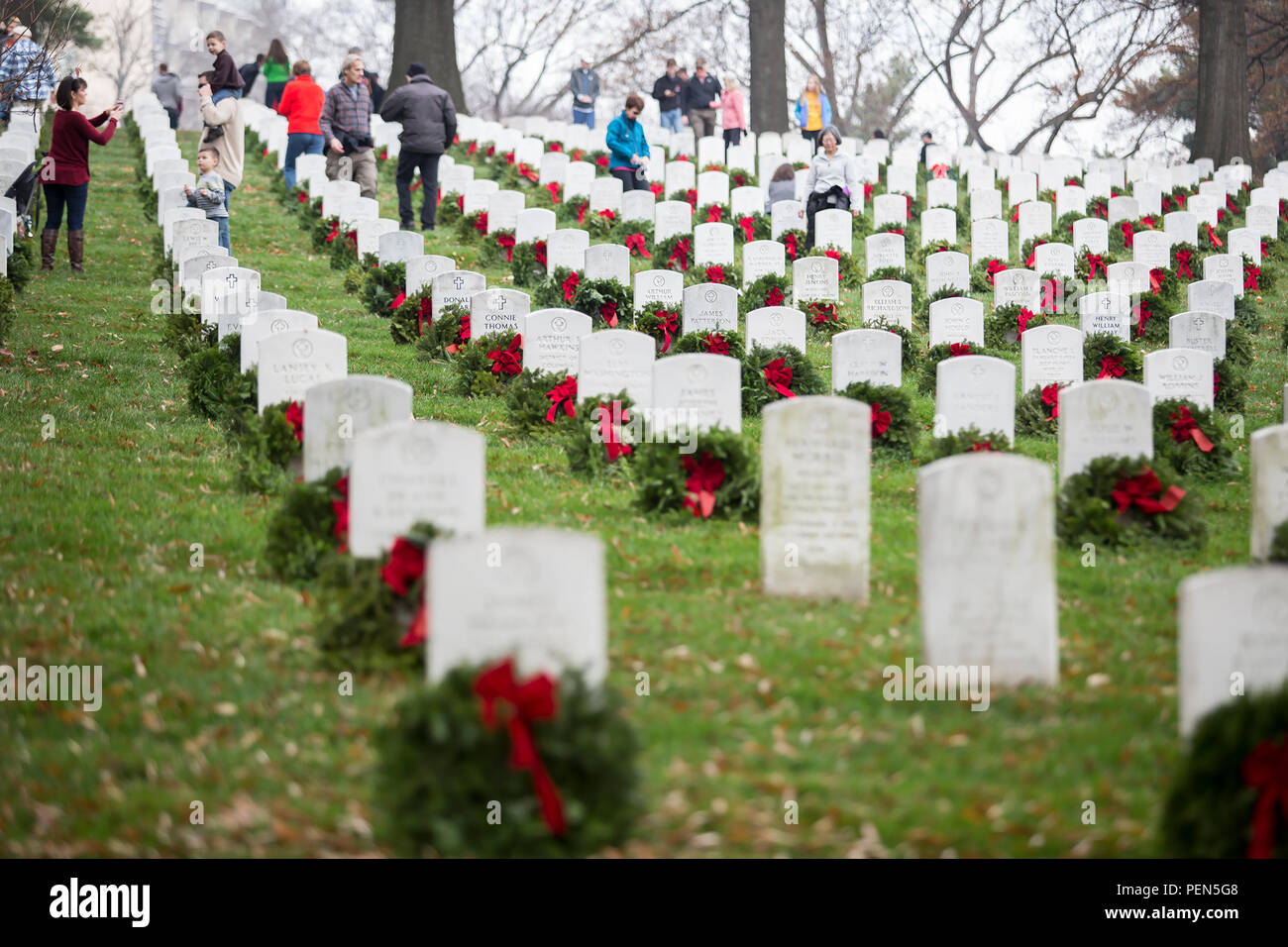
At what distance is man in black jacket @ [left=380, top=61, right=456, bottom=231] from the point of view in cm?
1792

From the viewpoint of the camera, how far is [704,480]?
347 inches

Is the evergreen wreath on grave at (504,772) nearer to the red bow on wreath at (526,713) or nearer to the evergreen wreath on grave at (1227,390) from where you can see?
the red bow on wreath at (526,713)

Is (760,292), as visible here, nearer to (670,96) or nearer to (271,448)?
(271,448)

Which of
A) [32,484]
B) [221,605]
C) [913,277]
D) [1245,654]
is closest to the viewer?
[1245,654]

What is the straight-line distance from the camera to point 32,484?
8906mm

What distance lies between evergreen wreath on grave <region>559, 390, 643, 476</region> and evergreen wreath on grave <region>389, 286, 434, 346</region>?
14.6ft

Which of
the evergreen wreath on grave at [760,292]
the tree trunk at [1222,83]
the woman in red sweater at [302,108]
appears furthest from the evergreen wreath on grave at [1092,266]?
the tree trunk at [1222,83]

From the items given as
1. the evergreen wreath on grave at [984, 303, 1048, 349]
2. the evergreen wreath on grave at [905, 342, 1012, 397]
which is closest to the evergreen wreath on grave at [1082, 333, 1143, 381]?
the evergreen wreath on grave at [905, 342, 1012, 397]

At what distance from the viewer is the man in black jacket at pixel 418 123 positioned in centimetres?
1792

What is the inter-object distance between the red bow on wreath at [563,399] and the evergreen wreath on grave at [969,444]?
3.00 meters

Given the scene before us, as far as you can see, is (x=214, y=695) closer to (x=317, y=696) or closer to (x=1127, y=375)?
(x=317, y=696)

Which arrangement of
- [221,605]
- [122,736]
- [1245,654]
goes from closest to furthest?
[1245,654], [122,736], [221,605]
